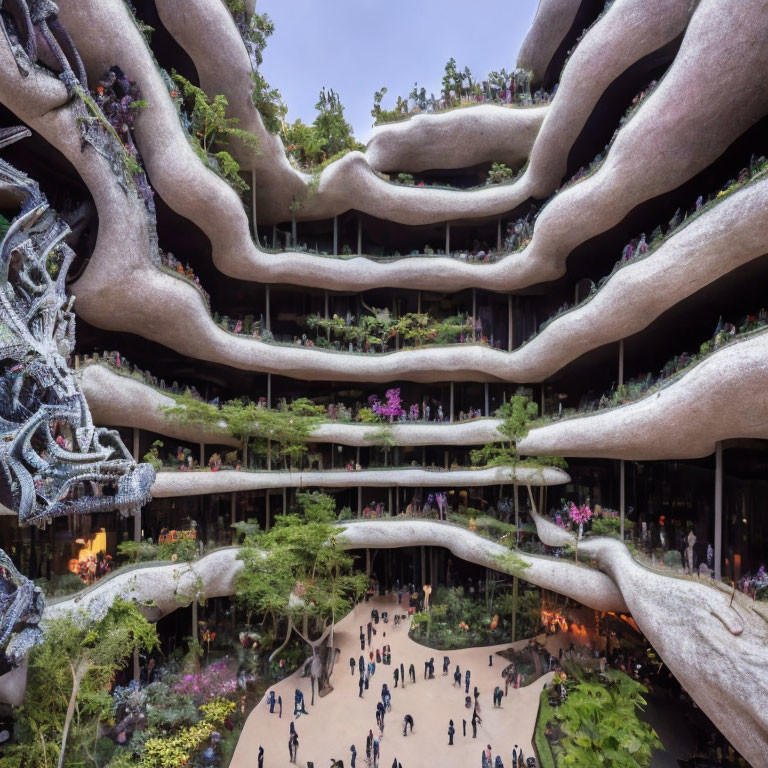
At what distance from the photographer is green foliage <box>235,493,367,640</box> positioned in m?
16.2

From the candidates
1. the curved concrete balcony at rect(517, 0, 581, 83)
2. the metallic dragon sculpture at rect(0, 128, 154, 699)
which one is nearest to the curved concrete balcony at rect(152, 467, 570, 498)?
the metallic dragon sculpture at rect(0, 128, 154, 699)

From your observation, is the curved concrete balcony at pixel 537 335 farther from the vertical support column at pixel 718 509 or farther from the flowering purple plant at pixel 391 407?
the vertical support column at pixel 718 509

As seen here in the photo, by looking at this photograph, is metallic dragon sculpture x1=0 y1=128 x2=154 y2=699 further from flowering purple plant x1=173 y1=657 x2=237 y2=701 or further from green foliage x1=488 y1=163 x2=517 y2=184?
green foliage x1=488 y1=163 x2=517 y2=184

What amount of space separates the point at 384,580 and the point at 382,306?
14.3 meters

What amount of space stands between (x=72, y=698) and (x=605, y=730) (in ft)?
37.1

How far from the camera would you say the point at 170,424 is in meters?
18.0

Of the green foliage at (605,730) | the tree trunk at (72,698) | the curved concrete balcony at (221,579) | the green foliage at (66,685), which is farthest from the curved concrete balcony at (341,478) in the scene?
the green foliage at (605,730)

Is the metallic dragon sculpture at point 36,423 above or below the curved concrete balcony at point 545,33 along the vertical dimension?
below

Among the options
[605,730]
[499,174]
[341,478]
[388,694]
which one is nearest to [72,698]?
[388,694]

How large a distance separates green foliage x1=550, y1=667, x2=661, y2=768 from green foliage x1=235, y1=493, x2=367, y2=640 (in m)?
7.70

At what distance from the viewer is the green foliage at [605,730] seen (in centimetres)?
1067

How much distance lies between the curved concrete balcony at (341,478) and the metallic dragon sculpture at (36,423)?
4.18 m

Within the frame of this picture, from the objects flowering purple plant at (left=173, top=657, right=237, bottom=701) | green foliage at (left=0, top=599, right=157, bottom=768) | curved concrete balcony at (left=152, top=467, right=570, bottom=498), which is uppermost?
curved concrete balcony at (left=152, top=467, right=570, bottom=498)

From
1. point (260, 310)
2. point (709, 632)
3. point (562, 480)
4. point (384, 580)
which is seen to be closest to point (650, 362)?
point (562, 480)
